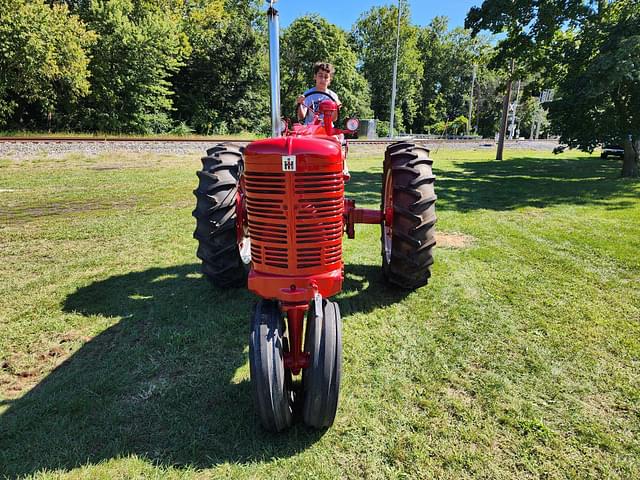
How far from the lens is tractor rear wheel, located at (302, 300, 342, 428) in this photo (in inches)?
89.5

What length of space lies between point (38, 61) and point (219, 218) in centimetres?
2158

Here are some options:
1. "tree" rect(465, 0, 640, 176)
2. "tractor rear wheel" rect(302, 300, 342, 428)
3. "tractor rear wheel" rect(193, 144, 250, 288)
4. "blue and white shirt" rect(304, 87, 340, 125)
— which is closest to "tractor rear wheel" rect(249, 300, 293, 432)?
"tractor rear wheel" rect(302, 300, 342, 428)

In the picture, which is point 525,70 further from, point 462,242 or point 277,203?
point 277,203

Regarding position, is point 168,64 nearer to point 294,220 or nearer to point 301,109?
point 301,109

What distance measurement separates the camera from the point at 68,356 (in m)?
3.27

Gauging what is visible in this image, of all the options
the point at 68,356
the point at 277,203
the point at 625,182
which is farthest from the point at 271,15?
the point at 625,182

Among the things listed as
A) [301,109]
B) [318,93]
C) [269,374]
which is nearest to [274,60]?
[301,109]

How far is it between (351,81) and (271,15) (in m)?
39.2

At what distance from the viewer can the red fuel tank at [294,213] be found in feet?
7.77

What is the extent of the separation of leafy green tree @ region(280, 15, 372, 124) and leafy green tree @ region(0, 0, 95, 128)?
18340 mm

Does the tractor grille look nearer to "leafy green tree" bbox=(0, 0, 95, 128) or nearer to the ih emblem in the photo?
the ih emblem

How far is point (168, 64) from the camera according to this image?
88.0ft

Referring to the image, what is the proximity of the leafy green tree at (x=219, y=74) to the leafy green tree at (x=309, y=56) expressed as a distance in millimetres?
5804

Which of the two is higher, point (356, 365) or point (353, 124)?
point (353, 124)
